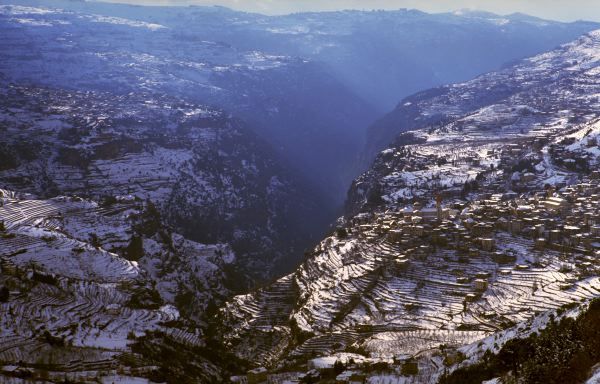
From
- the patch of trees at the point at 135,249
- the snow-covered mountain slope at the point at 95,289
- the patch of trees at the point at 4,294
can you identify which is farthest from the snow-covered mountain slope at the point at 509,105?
the patch of trees at the point at 4,294

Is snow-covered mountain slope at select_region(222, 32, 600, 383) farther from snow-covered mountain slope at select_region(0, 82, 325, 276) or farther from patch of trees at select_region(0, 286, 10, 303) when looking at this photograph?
snow-covered mountain slope at select_region(0, 82, 325, 276)

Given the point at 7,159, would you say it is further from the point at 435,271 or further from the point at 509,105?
the point at 509,105

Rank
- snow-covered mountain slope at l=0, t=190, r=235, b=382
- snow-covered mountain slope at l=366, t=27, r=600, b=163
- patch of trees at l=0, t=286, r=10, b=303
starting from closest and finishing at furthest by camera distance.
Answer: snow-covered mountain slope at l=0, t=190, r=235, b=382 < patch of trees at l=0, t=286, r=10, b=303 < snow-covered mountain slope at l=366, t=27, r=600, b=163

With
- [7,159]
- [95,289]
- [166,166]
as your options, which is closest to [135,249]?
[95,289]

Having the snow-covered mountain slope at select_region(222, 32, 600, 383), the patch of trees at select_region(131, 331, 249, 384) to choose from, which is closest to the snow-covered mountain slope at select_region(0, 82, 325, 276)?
the snow-covered mountain slope at select_region(222, 32, 600, 383)

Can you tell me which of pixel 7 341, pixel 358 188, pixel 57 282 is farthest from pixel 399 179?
pixel 7 341

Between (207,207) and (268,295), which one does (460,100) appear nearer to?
(207,207)
